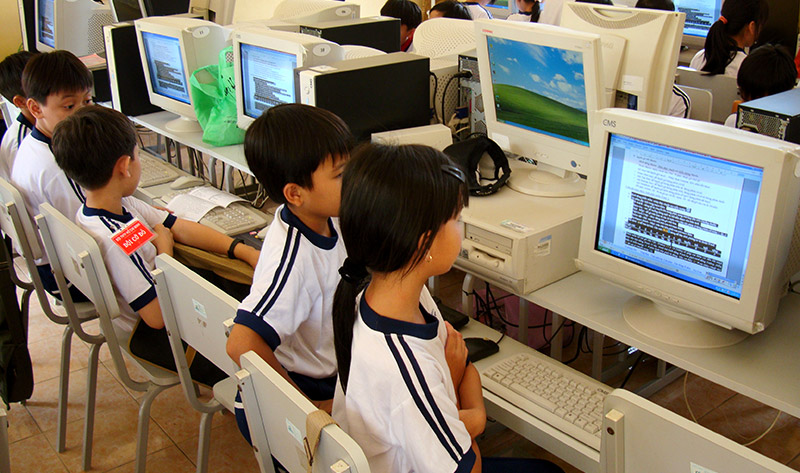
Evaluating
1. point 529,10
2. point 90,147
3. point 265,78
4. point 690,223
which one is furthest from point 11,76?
point 529,10

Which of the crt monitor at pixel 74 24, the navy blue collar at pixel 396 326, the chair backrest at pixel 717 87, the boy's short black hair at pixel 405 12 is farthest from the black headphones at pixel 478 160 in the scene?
the crt monitor at pixel 74 24

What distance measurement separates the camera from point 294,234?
134 centimetres

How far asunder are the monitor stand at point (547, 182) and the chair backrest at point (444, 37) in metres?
0.80

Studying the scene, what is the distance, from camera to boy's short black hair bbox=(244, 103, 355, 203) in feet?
4.31

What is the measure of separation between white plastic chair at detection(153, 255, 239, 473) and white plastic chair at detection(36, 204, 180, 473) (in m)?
0.18

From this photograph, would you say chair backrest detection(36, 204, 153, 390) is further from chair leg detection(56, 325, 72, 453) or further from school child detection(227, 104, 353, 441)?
school child detection(227, 104, 353, 441)

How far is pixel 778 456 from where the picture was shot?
2074mm

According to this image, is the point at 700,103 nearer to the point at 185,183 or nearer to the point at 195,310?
the point at 185,183

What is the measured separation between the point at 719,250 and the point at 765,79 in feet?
4.37

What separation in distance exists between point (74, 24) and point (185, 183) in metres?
1.89

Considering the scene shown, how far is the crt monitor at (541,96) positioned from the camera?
1683 millimetres

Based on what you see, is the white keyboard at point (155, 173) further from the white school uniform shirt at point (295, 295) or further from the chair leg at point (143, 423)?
the white school uniform shirt at point (295, 295)

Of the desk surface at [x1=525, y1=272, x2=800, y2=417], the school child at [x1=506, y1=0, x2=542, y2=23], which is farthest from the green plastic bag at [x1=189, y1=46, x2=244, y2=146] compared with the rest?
the school child at [x1=506, y1=0, x2=542, y2=23]

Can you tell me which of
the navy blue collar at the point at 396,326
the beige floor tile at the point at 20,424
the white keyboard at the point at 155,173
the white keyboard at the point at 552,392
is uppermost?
the navy blue collar at the point at 396,326
